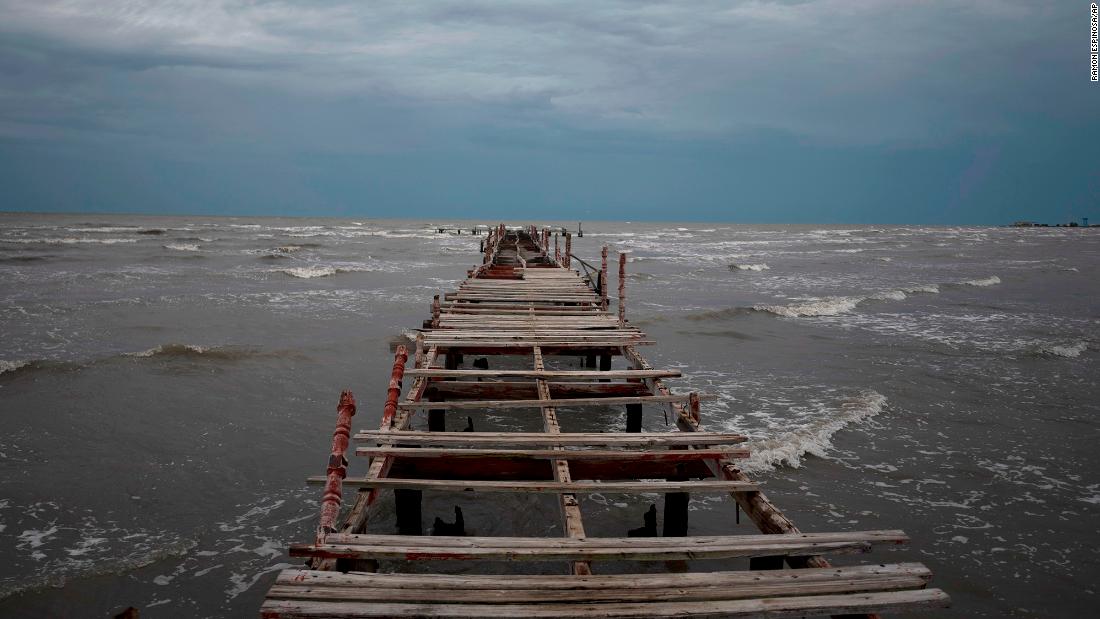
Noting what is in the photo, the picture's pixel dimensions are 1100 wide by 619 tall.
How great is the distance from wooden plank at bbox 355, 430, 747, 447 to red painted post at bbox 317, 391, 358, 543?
0.75m

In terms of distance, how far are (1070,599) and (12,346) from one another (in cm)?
1692

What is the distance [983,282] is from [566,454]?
1209 inches

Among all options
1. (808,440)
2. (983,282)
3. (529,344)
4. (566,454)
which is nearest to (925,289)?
(983,282)

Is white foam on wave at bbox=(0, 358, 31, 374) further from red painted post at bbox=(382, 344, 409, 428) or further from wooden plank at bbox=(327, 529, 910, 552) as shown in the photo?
wooden plank at bbox=(327, 529, 910, 552)

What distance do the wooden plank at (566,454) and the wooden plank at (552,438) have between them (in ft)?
0.26

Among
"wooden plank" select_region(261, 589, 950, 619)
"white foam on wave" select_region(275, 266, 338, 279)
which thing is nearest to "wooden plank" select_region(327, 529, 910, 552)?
"wooden plank" select_region(261, 589, 950, 619)

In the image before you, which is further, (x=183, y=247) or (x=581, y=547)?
(x=183, y=247)

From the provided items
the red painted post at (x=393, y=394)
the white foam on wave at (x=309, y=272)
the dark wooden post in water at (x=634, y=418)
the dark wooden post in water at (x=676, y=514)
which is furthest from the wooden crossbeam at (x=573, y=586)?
the white foam on wave at (x=309, y=272)

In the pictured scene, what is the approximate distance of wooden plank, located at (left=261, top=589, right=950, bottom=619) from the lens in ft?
8.94

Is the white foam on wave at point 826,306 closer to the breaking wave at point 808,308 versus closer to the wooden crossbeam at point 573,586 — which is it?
the breaking wave at point 808,308

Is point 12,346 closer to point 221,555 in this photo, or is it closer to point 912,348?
point 221,555

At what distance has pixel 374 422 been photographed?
878cm

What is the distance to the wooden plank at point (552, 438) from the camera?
462 cm

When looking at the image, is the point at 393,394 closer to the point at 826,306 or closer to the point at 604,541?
the point at 604,541
